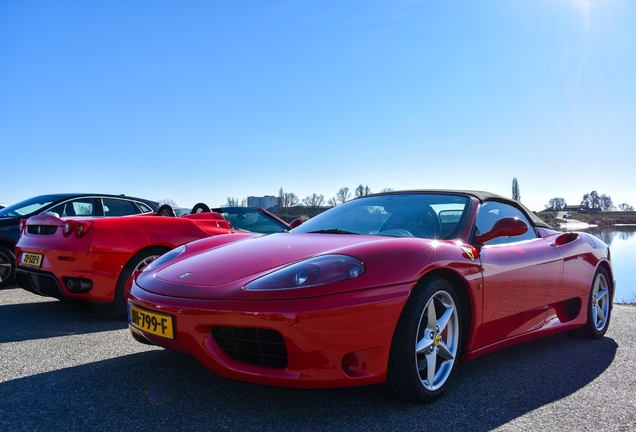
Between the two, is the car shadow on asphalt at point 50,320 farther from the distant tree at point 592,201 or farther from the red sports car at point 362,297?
the distant tree at point 592,201

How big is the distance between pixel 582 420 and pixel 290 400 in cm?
141

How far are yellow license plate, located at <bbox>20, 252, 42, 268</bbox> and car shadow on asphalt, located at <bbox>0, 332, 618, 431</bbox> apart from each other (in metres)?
1.80

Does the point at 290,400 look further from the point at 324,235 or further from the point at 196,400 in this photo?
the point at 324,235

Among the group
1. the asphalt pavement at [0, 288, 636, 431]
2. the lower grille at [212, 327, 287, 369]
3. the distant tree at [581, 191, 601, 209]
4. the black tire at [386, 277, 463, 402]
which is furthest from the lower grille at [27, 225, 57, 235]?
the distant tree at [581, 191, 601, 209]

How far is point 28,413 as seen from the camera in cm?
219

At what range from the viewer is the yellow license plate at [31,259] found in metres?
4.33

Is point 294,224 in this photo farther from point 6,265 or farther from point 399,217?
point 6,265

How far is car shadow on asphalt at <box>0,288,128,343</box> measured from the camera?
150 inches

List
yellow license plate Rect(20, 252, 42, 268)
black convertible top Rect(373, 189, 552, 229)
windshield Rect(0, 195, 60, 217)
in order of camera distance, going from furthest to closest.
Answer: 1. windshield Rect(0, 195, 60, 217)
2. yellow license plate Rect(20, 252, 42, 268)
3. black convertible top Rect(373, 189, 552, 229)

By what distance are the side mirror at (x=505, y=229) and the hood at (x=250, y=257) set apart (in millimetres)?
730

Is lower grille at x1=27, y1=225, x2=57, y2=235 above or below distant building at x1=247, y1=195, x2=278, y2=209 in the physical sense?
above

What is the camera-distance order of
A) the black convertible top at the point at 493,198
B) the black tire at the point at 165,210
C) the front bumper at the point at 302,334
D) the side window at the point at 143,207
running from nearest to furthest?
the front bumper at the point at 302,334 → the black convertible top at the point at 493,198 → the black tire at the point at 165,210 → the side window at the point at 143,207

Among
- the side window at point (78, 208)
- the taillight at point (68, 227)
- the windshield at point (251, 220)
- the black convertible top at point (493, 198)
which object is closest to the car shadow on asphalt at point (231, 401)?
the black convertible top at point (493, 198)

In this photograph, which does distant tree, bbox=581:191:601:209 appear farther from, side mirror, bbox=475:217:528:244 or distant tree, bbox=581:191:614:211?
side mirror, bbox=475:217:528:244
